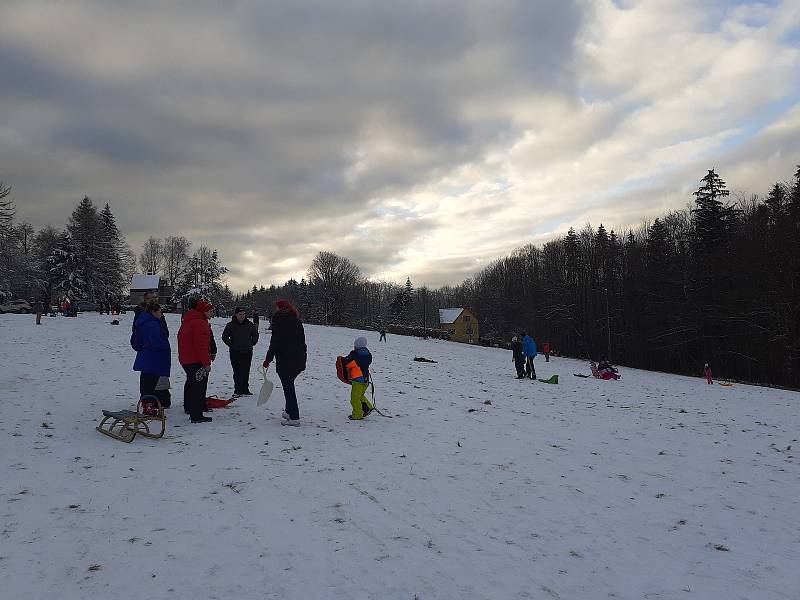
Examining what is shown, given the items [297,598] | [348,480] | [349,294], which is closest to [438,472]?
[348,480]

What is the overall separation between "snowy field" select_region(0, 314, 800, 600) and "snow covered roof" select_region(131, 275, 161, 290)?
65.2 metres

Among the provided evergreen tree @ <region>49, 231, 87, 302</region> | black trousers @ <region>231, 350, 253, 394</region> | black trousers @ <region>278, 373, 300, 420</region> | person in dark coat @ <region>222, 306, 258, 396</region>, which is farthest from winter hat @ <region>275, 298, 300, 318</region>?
evergreen tree @ <region>49, 231, 87, 302</region>

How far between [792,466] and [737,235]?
124 ft

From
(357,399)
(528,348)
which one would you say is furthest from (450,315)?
(357,399)

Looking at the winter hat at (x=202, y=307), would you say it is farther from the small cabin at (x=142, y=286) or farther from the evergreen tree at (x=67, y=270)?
the small cabin at (x=142, y=286)

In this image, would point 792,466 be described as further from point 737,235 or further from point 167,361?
point 737,235

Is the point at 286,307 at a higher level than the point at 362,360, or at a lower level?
higher

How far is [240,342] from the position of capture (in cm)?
1092

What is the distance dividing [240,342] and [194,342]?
275 centimetres

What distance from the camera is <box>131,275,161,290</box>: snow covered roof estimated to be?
222 feet

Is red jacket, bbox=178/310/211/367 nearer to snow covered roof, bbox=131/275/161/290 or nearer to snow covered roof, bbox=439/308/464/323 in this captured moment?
snow covered roof, bbox=131/275/161/290

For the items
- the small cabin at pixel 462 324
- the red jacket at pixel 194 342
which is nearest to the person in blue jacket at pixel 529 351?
the red jacket at pixel 194 342

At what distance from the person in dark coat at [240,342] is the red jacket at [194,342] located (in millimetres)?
2474

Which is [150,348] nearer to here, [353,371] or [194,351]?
[194,351]
